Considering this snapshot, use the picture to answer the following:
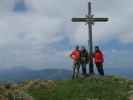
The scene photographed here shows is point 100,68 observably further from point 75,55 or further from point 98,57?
point 75,55

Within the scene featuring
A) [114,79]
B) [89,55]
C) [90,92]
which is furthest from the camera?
[89,55]

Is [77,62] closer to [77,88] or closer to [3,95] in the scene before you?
[77,88]

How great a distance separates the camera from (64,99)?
112 ft

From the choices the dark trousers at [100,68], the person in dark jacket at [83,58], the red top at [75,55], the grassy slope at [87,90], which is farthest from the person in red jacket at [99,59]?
the grassy slope at [87,90]

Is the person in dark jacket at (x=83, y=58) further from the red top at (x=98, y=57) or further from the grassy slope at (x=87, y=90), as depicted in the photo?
the grassy slope at (x=87, y=90)

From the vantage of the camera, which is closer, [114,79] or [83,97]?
Result: [83,97]

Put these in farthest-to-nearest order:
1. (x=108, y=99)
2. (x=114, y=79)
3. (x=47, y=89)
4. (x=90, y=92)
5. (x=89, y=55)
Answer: (x=89, y=55), (x=114, y=79), (x=47, y=89), (x=90, y=92), (x=108, y=99)

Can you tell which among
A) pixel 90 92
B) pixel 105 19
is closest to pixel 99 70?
pixel 105 19

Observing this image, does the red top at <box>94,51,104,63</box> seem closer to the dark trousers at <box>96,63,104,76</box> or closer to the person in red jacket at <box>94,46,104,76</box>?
the person in red jacket at <box>94,46,104,76</box>

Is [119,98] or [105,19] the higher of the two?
[105,19]

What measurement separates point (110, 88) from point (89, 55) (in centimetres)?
861

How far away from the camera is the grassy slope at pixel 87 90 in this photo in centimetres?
3478

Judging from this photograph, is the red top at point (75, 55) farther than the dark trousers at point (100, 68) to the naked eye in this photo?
No

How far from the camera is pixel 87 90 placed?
37.3 m
